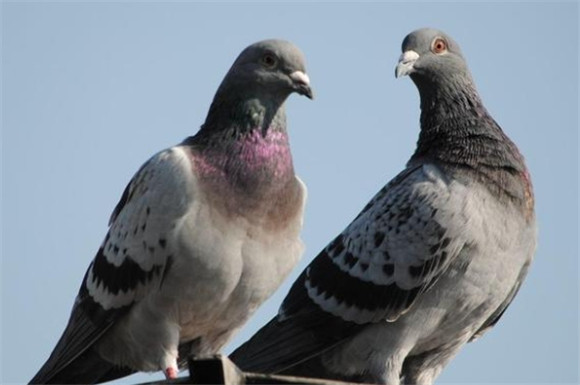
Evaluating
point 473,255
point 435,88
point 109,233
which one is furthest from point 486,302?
point 109,233

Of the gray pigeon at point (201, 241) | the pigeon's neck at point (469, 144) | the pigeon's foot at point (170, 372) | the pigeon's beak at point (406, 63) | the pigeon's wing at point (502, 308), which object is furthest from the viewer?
the pigeon's beak at point (406, 63)

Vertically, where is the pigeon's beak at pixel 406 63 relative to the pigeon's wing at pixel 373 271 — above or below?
above

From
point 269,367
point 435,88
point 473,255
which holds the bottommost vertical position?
point 269,367

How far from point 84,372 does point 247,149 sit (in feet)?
7.08

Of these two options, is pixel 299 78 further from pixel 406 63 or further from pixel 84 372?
pixel 84 372

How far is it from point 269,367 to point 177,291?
1240 mm

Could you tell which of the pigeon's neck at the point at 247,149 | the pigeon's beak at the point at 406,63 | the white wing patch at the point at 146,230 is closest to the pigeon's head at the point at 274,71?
the pigeon's neck at the point at 247,149

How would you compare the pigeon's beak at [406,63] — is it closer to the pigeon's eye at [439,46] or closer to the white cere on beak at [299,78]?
the pigeon's eye at [439,46]

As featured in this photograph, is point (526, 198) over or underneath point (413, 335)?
over

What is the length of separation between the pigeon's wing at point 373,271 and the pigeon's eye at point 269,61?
145 cm

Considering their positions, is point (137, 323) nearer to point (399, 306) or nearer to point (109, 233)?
point (109, 233)

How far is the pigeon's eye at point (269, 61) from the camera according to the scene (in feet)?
33.0

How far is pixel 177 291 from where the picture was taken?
951cm

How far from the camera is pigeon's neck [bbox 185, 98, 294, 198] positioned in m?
9.70
